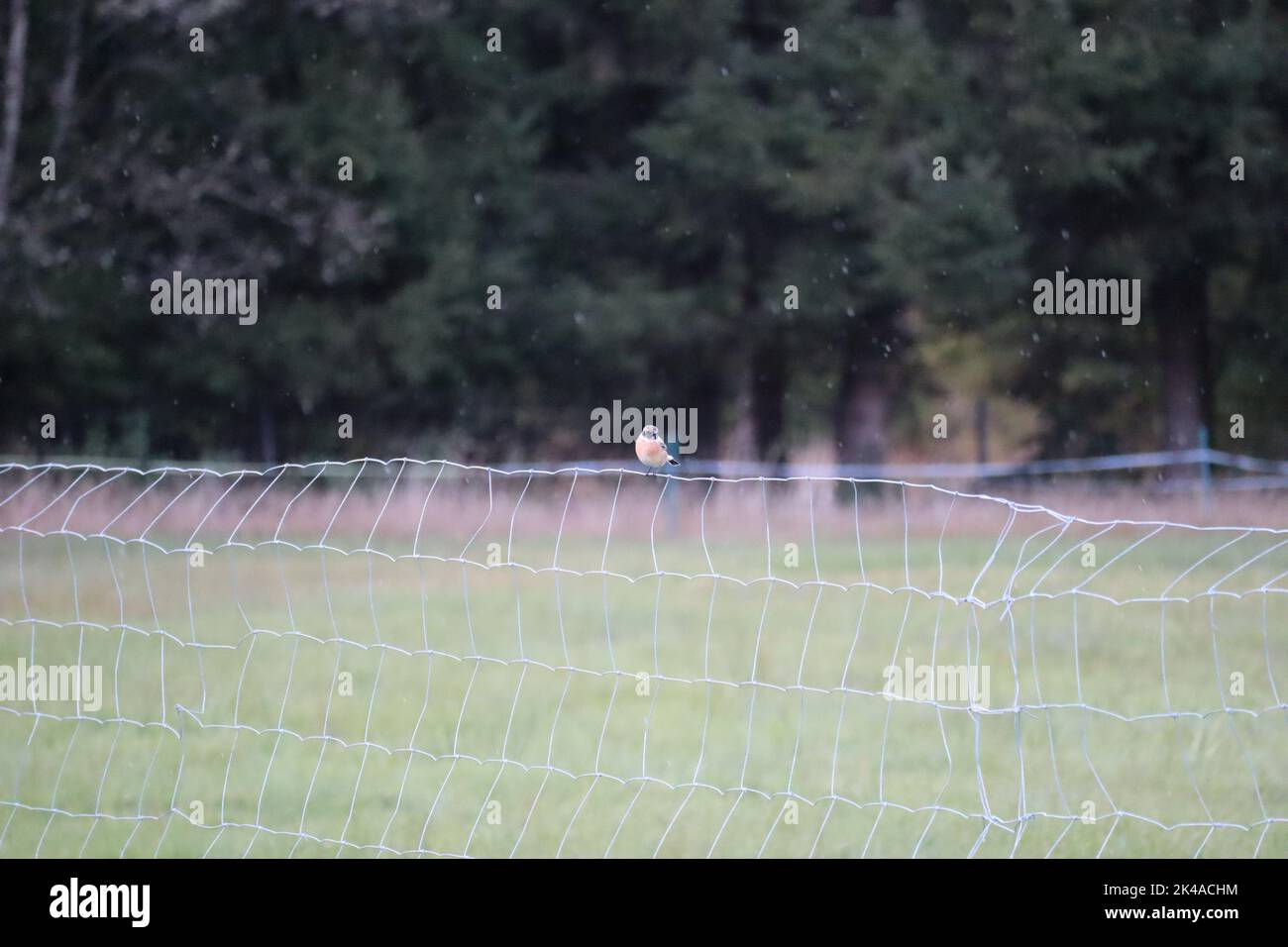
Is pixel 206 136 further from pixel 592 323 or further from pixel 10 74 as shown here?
pixel 592 323

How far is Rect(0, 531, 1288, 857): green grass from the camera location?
18.4ft

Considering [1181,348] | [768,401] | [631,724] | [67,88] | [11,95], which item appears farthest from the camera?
[768,401]

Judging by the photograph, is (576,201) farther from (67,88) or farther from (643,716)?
(643,716)

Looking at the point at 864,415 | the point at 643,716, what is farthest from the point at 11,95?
the point at 643,716

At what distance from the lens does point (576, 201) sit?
2197 centimetres

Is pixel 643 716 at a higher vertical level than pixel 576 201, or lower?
lower

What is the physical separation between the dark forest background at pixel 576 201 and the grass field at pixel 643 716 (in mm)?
8312

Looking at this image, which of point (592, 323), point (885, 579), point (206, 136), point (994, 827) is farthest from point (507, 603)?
point (206, 136)

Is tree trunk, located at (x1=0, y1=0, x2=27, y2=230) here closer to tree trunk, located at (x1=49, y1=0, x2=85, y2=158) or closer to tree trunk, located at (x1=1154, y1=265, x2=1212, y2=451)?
tree trunk, located at (x1=49, y1=0, x2=85, y2=158)

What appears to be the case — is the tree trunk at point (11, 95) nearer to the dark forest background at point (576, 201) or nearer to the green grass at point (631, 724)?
the dark forest background at point (576, 201)

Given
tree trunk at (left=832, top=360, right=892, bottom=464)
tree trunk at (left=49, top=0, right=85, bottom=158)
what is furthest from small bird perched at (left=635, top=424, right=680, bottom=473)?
tree trunk at (left=832, top=360, right=892, bottom=464)

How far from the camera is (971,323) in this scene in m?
22.7

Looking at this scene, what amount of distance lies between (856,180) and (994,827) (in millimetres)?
15473

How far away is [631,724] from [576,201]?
1506 centimetres
